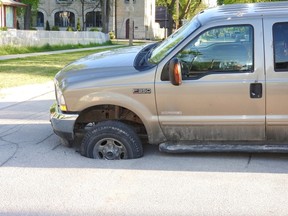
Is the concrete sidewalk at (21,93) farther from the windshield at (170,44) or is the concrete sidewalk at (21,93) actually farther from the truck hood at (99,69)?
the windshield at (170,44)

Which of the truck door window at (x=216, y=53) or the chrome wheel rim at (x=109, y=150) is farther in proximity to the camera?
the chrome wheel rim at (x=109, y=150)

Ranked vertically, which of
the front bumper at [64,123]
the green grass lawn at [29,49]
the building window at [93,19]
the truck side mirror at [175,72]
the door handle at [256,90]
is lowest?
the front bumper at [64,123]

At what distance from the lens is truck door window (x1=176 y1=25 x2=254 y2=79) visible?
537 cm

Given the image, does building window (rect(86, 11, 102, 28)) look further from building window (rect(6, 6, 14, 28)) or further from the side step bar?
the side step bar

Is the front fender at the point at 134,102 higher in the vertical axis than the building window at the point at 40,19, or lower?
lower

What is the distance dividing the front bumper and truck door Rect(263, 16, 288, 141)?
242 cm

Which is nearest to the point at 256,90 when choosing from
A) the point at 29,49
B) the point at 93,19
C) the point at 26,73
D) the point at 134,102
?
the point at 134,102

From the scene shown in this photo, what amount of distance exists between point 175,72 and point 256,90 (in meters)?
1.00

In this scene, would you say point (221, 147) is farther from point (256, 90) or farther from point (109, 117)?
point (109, 117)

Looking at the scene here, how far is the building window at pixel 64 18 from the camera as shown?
67.9 m

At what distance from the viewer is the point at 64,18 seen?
224 ft

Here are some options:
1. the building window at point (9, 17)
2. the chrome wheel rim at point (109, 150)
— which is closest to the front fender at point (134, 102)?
the chrome wheel rim at point (109, 150)

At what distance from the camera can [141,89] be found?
546 cm

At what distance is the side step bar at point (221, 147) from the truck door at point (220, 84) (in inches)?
4.5
